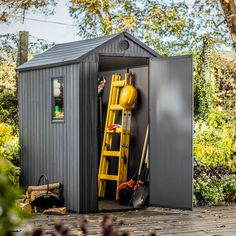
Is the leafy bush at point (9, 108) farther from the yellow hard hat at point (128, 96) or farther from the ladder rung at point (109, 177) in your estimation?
the yellow hard hat at point (128, 96)

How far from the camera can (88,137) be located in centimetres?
846

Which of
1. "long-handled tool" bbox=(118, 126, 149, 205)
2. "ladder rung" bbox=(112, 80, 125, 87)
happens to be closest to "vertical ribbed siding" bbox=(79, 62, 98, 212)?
"long-handled tool" bbox=(118, 126, 149, 205)

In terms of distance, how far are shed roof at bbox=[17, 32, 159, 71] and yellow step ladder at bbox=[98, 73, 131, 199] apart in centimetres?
73

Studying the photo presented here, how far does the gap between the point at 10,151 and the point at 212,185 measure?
3.17 m

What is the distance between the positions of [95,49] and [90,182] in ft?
5.63

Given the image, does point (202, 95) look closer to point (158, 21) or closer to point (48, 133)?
point (158, 21)

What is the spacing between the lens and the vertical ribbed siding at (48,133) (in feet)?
28.0

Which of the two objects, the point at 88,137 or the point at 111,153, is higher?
the point at 88,137

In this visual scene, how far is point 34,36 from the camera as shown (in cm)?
1409

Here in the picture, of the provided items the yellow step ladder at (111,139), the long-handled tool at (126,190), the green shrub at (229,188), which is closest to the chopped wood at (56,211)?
the long-handled tool at (126,190)

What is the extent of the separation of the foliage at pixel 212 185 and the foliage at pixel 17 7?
717 cm

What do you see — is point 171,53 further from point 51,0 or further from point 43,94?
point 43,94

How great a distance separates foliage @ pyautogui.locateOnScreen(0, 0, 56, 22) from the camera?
15438 millimetres

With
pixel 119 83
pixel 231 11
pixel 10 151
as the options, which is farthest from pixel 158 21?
pixel 10 151
